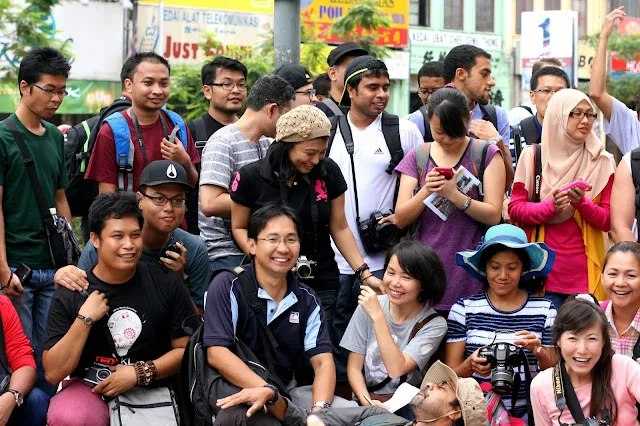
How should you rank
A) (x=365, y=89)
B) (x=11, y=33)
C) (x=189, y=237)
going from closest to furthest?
(x=189, y=237)
(x=365, y=89)
(x=11, y=33)

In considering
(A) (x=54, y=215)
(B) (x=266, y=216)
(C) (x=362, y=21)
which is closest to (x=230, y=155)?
(B) (x=266, y=216)

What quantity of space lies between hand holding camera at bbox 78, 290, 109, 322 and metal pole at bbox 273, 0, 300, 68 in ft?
7.45

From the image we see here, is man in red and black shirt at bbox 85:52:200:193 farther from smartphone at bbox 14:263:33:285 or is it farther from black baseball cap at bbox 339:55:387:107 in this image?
black baseball cap at bbox 339:55:387:107

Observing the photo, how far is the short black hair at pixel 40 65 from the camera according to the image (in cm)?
512

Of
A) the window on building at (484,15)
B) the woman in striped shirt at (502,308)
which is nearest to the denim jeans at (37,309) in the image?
the woman in striped shirt at (502,308)

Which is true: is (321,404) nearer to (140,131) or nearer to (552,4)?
(140,131)

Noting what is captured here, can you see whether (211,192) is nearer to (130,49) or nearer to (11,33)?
(11,33)

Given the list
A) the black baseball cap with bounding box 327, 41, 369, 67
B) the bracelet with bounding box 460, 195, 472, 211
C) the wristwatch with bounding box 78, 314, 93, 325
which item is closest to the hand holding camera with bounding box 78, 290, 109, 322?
the wristwatch with bounding box 78, 314, 93, 325

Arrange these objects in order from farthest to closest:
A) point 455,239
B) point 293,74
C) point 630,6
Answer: point 630,6, point 293,74, point 455,239

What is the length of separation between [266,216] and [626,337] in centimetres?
197

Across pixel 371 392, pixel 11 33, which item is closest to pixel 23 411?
pixel 371 392

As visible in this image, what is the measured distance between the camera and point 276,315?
454 cm

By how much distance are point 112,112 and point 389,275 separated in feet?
7.36

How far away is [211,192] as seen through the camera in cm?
521
